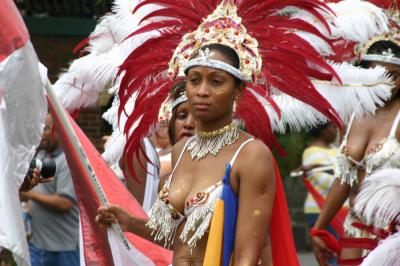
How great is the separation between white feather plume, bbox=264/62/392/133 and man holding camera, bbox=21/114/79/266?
3452mm

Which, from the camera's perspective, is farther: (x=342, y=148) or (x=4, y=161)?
(x=342, y=148)

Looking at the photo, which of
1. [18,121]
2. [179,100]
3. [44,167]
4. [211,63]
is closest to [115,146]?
[179,100]

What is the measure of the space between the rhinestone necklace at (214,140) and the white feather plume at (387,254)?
1.34 m

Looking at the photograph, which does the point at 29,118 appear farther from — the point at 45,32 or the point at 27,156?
the point at 45,32

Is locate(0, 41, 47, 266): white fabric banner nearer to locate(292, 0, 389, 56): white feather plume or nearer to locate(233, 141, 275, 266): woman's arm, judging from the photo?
locate(233, 141, 275, 266): woman's arm

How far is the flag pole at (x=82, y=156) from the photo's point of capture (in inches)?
240

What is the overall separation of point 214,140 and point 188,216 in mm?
387

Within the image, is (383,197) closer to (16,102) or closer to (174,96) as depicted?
(174,96)

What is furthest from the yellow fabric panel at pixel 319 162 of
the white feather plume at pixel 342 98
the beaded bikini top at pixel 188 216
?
the beaded bikini top at pixel 188 216

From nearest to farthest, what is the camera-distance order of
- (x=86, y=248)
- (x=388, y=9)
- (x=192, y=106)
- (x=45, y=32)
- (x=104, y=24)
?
(x=192, y=106)
(x=86, y=248)
(x=104, y=24)
(x=388, y=9)
(x=45, y=32)

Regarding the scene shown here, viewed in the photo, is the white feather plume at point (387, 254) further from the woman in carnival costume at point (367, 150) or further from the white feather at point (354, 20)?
the white feather at point (354, 20)

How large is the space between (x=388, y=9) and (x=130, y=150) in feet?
8.25

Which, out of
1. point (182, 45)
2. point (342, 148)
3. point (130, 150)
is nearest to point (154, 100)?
point (130, 150)

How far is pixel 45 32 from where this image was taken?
1452 centimetres
